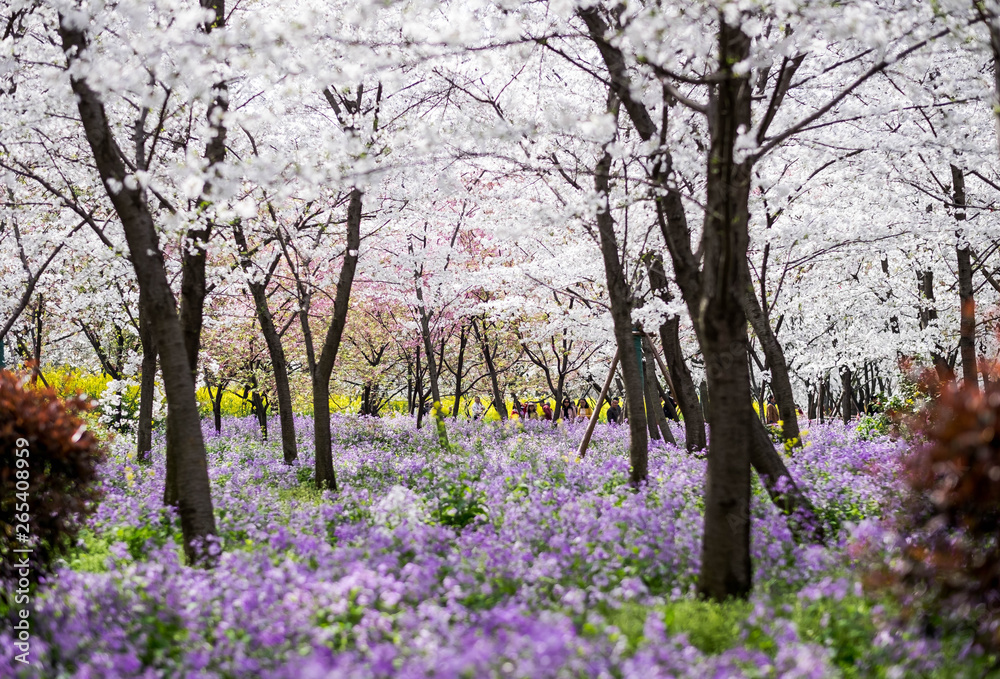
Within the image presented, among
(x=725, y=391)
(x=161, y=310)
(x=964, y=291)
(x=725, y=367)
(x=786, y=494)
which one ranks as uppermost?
(x=964, y=291)

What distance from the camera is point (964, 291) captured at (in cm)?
1499

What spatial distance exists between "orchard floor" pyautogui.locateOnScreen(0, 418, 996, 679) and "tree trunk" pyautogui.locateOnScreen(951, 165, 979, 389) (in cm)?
576

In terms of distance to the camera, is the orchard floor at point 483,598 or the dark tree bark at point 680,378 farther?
the dark tree bark at point 680,378

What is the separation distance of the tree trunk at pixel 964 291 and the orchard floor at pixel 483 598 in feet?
18.9

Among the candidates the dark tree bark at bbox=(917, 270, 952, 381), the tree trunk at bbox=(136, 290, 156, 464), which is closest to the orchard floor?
the tree trunk at bbox=(136, 290, 156, 464)

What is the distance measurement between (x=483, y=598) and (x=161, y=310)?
4.09 metres

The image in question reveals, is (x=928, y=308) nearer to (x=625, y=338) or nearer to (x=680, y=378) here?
(x=680, y=378)

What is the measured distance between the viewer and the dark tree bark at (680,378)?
1471 cm

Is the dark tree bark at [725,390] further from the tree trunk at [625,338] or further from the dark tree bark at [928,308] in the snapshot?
the dark tree bark at [928,308]

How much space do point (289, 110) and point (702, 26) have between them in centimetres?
900

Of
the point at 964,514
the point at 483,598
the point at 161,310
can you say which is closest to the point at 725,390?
the point at 964,514

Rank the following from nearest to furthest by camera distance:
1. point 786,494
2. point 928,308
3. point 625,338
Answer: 1. point 786,494
2. point 625,338
3. point 928,308

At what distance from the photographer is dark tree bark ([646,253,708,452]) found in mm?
14711

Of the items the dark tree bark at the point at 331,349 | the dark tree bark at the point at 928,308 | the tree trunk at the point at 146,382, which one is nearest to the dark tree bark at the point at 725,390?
the dark tree bark at the point at 331,349
